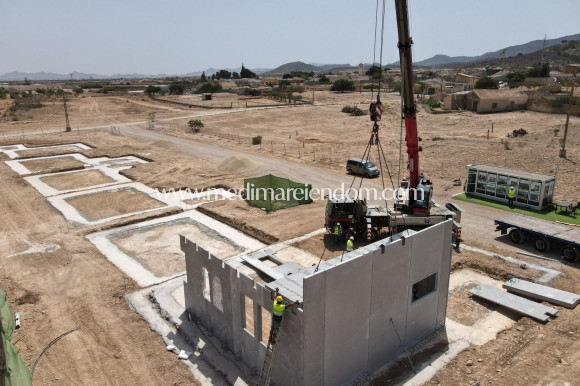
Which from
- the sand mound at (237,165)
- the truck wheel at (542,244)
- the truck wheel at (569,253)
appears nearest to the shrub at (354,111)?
the sand mound at (237,165)

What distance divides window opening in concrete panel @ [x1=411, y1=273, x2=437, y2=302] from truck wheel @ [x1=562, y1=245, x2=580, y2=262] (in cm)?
846

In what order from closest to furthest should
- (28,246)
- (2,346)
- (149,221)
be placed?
(2,346)
(28,246)
(149,221)

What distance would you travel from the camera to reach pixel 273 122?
6262 centimetres

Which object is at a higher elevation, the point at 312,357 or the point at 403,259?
the point at 403,259

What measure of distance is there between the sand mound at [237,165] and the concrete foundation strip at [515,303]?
867 inches

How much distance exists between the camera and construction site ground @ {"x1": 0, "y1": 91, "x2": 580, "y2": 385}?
11.7 meters

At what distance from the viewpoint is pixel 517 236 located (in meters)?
19.3

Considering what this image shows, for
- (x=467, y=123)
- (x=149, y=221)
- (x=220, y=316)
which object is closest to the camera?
(x=220, y=316)

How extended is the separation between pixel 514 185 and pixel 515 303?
12.4 m

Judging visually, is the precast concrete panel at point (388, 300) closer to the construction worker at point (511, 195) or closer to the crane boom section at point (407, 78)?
the crane boom section at point (407, 78)

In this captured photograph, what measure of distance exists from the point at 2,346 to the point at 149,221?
18.2 m

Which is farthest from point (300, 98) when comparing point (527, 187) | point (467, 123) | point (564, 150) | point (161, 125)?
point (527, 187)

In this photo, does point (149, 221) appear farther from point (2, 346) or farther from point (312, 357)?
point (2, 346)

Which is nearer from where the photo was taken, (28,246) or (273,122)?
(28,246)
